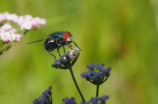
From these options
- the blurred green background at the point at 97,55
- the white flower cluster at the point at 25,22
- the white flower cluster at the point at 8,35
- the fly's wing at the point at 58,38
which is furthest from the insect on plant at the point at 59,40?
the blurred green background at the point at 97,55

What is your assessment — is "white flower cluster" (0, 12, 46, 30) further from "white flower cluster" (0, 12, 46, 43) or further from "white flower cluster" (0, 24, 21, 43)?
"white flower cluster" (0, 24, 21, 43)

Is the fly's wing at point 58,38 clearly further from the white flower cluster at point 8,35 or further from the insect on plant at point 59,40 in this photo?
the white flower cluster at point 8,35

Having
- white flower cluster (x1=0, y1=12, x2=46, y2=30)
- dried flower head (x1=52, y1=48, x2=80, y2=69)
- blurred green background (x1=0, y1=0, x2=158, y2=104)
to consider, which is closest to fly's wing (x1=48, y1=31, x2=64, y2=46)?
dried flower head (x1=52, y1=48, x2=80, y2=69)

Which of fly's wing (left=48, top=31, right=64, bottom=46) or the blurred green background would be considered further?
the blurred green background

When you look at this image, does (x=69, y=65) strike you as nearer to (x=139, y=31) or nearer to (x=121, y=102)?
(x=121, y=102)

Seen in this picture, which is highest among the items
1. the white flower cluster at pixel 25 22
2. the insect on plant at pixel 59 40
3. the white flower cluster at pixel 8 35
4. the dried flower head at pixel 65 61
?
the white flower cluster at pixel 25 22

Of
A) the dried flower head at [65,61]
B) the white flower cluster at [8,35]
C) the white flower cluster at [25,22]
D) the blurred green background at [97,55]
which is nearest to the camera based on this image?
the dried flower head at [65,61]

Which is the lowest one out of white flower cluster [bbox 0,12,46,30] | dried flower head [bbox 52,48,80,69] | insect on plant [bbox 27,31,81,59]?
dried flower head [bbox 52,48,80,69]

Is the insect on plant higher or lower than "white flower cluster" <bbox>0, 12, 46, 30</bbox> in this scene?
lower
